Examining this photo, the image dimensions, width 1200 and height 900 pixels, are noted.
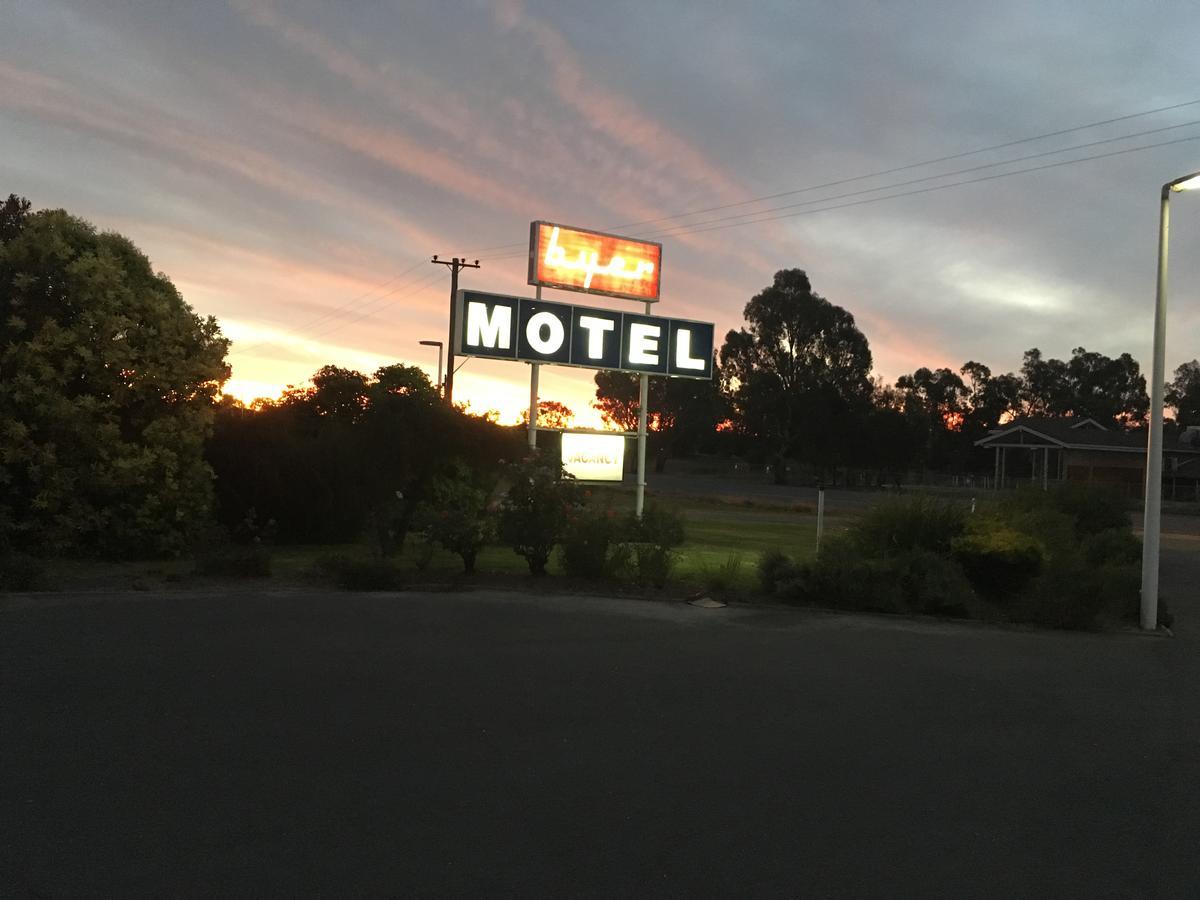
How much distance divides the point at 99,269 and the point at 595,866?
563 inches

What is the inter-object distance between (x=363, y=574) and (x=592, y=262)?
1127 cm

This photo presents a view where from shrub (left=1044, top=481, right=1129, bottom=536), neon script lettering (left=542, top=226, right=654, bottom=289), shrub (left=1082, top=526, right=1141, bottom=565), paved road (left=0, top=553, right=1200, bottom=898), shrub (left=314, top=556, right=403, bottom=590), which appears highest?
neon script lettering (left=542, top=226, right=654, bottom=289)

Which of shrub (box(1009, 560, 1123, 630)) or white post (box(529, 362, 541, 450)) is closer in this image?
shrub (box(1009, 560, 1123, 630))

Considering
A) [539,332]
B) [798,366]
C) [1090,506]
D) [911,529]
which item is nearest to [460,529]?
[911,529]

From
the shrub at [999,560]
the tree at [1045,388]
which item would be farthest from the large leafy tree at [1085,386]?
the shrub at [999,560]

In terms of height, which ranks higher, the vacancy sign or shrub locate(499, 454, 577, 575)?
the vacancy sign

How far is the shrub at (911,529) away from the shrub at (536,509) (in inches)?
195

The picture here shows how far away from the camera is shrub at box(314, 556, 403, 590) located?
45.1ft

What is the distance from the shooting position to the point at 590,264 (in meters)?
22.6

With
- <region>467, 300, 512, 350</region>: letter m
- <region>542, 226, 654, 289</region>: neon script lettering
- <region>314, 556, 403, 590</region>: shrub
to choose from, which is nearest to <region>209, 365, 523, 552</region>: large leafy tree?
<region>467, 300, 512, 350</region>: letter m

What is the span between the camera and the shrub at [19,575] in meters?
12.2

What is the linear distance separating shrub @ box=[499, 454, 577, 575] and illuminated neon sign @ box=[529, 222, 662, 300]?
23.9 ft

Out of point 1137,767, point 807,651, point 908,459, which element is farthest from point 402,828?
point 908,459

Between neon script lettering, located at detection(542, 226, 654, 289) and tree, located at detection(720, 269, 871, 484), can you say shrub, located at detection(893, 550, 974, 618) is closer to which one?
neon script lettering, located at detection(542, 226, 654, 289)
